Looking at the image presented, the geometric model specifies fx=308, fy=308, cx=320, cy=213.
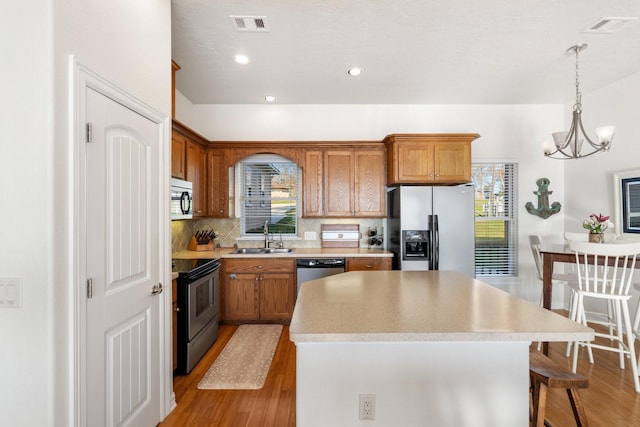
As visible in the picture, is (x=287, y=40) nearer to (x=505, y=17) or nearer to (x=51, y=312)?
(x=505, y=17)

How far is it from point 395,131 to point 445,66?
1.23 m

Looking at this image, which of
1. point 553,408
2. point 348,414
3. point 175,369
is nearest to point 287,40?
point 348,414

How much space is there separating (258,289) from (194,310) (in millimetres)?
1065

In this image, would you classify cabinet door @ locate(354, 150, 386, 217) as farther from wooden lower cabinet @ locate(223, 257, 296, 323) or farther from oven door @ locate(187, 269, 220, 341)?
oven door @ locate(187, 269, 220, 341)

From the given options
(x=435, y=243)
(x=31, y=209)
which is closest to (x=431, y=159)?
(x=435, y=243)

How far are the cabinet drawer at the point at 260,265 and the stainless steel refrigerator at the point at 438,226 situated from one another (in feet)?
4.46

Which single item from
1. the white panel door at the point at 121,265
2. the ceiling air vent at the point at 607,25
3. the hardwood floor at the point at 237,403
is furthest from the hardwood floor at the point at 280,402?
the ceiling air vent at the point at 607,25

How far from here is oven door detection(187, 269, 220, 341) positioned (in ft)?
8.71


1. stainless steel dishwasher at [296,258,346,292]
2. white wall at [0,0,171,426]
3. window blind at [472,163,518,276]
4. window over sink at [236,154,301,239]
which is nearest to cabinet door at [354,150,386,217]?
stainless steel dishwasher at [296,258,346,292]

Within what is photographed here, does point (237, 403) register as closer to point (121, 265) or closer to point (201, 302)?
point (201, 302)

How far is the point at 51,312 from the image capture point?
4.09ft

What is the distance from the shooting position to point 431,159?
3.87 meters

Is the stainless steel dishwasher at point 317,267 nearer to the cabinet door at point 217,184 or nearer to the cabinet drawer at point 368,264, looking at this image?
the cabinet drawer at point 368,264

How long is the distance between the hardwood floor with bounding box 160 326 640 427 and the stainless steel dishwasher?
42.9 inches
